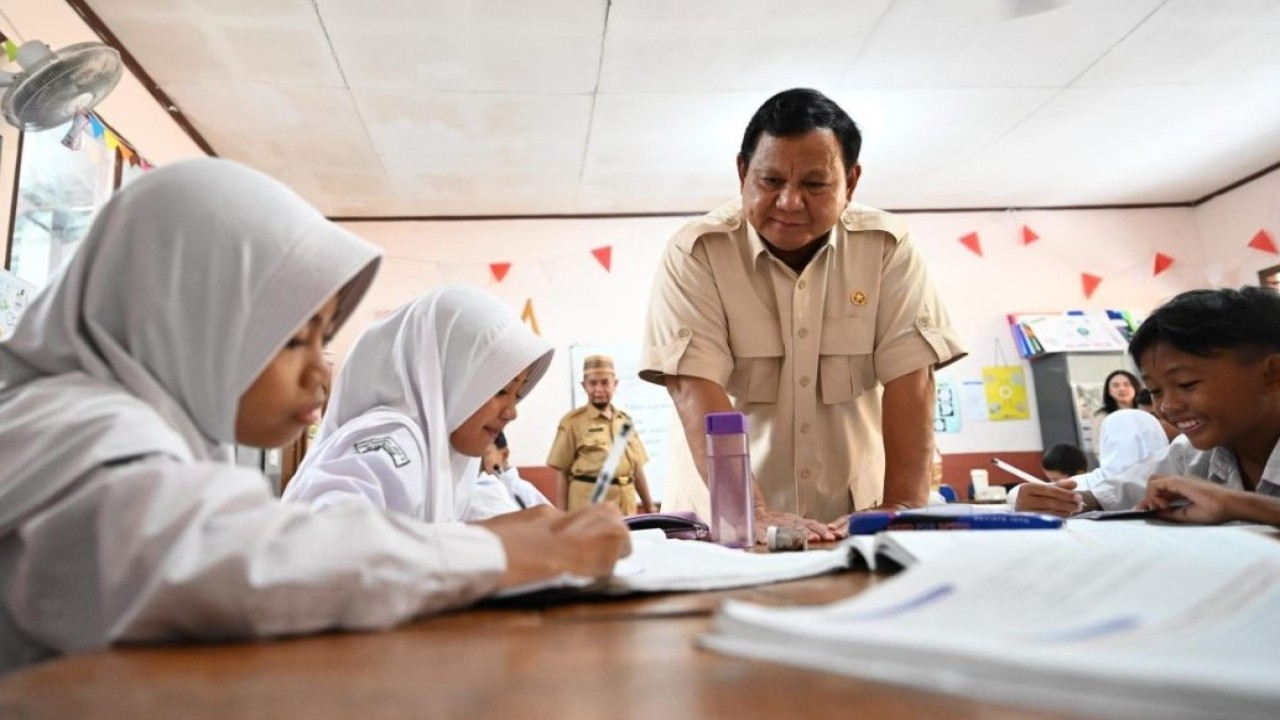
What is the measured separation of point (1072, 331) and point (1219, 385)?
13.4 feet

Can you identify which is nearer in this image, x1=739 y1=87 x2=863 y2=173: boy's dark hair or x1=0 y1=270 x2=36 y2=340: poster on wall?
x1=739 y1=87 x2=863 y2=173: boy's dark hair

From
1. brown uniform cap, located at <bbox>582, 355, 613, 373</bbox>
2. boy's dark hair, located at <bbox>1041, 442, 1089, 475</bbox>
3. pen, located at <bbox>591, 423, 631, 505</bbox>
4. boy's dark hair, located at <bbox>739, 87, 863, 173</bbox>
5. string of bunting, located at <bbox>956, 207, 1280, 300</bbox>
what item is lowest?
boy's dark hair, located at <bbox>1041, 442, 1089, 475</bbox>

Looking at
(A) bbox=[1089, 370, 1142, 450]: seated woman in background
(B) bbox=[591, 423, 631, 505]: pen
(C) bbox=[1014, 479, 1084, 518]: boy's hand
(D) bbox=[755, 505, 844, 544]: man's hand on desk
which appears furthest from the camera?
(A) bbox=[1089, 370, 1142, 450]: seated woman in background

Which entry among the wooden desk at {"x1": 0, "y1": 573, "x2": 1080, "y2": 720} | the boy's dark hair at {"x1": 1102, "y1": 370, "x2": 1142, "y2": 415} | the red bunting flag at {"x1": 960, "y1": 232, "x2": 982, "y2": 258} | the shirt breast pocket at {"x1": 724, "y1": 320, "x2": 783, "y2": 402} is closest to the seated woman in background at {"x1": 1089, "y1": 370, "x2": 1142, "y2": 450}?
the boy's dark hair at {"x1": 1102, "y1": 370, "x2": 1142, "y2": 415}

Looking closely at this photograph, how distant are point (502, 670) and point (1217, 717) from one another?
0.98 feet

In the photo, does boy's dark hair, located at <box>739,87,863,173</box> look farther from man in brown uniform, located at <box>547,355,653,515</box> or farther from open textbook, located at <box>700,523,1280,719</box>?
man in brown uniform, located at <box>547,355,653,515</box>

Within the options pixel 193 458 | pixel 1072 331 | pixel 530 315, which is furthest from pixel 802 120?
pixel 1072 331

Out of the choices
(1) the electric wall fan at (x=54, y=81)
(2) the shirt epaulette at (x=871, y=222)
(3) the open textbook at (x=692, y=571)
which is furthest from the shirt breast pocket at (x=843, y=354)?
(1) the electric wall fan at (x=54, y=81)

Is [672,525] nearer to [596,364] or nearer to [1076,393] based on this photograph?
[596,364]

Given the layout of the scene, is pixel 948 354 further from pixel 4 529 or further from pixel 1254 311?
pixel 4 529

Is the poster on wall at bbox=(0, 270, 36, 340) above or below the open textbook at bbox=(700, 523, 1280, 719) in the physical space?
above

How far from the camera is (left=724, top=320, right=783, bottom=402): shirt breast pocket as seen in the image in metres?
1.78

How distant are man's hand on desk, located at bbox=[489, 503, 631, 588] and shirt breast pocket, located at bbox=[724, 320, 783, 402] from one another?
108cm

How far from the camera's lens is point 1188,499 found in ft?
3.79
